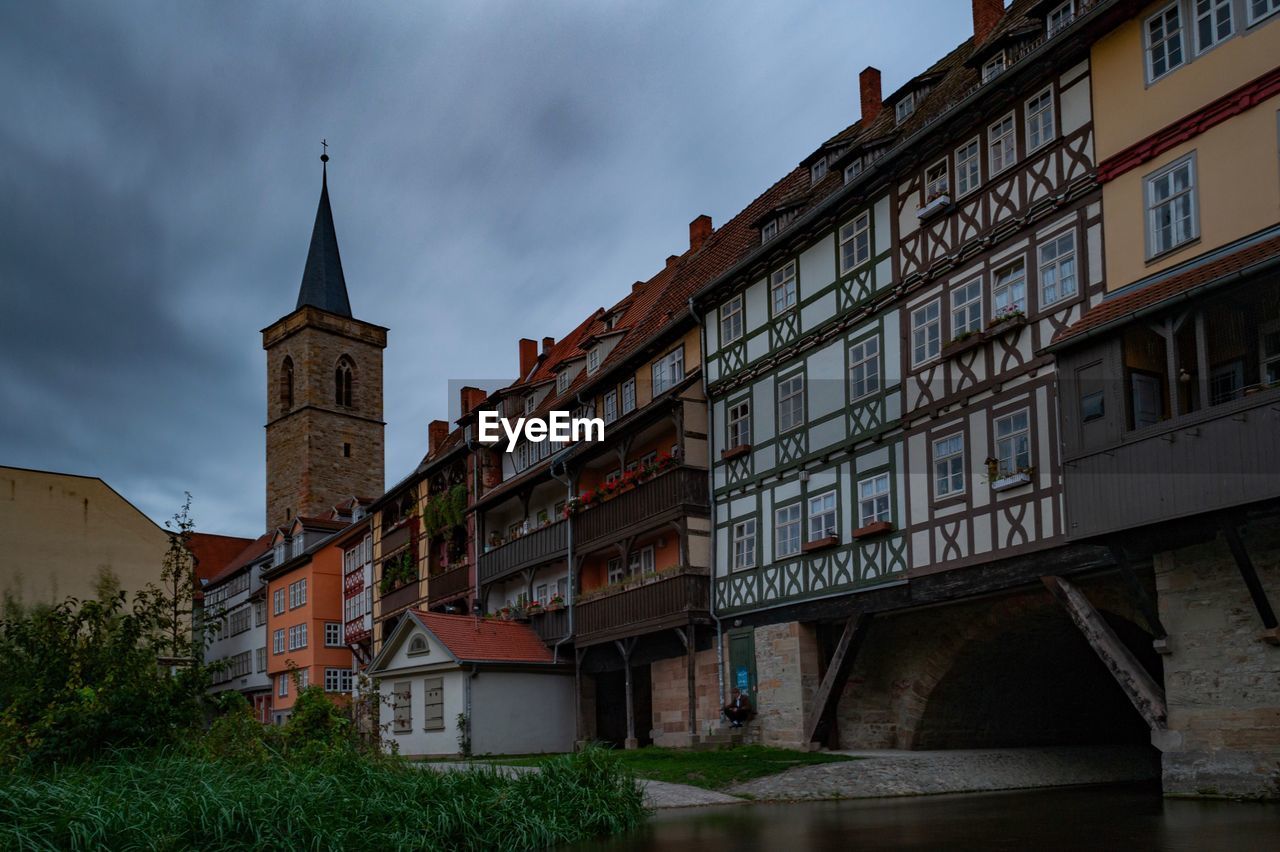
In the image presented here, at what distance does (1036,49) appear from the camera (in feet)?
67.7

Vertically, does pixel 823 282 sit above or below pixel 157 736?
above

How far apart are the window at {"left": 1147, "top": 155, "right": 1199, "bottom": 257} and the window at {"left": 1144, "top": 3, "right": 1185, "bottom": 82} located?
1.49m

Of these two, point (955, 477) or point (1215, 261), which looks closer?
point (1215, 261)

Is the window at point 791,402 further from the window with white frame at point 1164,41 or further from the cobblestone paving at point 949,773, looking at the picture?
the window with white frame at point 1164,41

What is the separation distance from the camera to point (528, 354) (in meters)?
47.0

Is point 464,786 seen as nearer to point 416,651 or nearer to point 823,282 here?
point 823,282

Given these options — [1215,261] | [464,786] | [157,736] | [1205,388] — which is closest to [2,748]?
[157,736]

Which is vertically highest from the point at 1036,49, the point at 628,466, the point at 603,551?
the point at 1036,49

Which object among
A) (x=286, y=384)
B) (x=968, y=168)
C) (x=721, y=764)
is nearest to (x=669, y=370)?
(x=968, y=168)

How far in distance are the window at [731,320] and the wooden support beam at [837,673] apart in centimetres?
748

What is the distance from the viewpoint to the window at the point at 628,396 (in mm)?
34031

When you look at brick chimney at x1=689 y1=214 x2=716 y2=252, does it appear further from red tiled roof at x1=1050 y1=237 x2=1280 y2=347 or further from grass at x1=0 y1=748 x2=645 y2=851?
grass at x1=0 y1=748 x2=645 y2=851

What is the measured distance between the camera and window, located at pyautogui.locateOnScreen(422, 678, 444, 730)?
3494 centimetres

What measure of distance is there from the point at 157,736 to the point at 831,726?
1410cm
